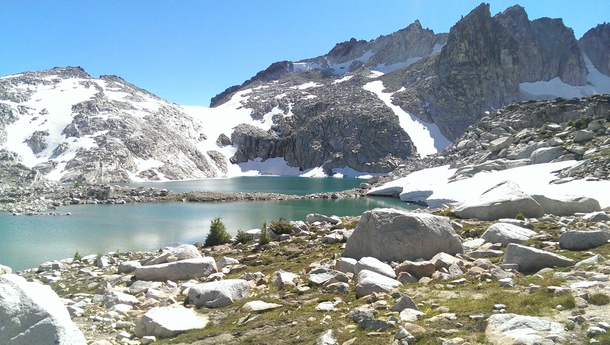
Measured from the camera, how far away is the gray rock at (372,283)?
9.24 meters

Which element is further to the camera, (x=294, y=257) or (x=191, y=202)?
(x=191, y=202)

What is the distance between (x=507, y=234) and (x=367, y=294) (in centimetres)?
658

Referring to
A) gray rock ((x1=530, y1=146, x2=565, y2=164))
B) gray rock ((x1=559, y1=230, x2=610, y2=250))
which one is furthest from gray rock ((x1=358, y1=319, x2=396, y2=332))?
gray rock ((x1=530, y1=146, x2=565, y2=164))

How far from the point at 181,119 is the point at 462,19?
128m

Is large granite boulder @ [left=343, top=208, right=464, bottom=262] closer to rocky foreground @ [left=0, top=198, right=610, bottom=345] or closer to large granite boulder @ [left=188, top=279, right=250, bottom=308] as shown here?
rocky foreground @ [left=0, top=198, right=610, bottom=345]

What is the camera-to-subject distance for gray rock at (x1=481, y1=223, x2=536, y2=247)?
41.7ft

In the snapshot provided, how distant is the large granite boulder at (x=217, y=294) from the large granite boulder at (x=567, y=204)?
15234 mm

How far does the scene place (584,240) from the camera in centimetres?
1094

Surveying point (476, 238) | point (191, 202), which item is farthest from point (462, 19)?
point (476, 238)

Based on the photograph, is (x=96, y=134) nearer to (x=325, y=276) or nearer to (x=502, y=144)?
(x=502, y=144)

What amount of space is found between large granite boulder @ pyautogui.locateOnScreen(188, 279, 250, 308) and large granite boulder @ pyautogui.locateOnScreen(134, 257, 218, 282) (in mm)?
3492

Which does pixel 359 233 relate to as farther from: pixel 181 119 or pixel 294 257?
pixel 181 119

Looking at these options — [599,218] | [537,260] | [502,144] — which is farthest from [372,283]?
[502,144]

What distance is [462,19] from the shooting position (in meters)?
168
